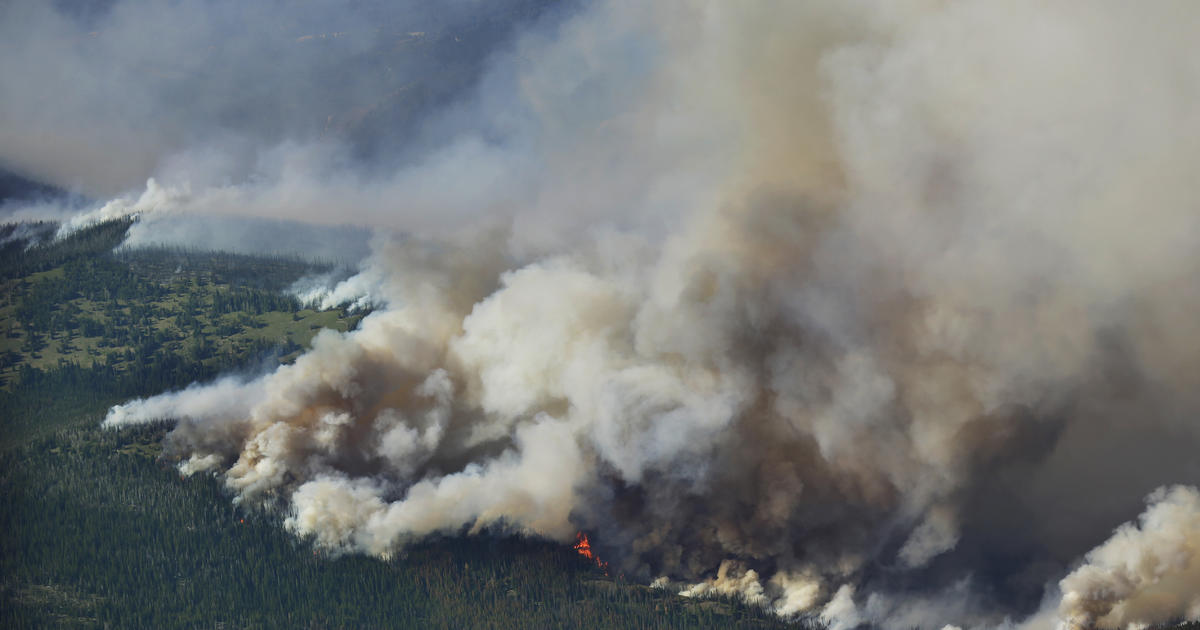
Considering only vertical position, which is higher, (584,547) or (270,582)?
(584,547)

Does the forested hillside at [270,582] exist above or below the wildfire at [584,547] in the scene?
below

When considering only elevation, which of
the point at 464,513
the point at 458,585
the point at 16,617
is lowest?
the point at 16,617

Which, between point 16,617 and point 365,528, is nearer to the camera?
point 16,617

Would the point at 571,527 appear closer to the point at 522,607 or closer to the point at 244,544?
the point at 522,607

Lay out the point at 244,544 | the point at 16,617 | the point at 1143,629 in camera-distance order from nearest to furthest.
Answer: the point at 1143,629 → the point at 16,617 → the point at 244,544

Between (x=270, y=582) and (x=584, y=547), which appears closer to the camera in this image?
(x=270, y=582)

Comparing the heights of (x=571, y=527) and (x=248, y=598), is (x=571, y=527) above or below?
above

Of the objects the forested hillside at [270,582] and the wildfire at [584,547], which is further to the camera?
the wildfire at [584,547]

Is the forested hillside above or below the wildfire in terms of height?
below

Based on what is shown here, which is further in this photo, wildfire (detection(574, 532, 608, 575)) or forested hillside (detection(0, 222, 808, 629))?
wildfire (detection(574, 532, 608, 575))

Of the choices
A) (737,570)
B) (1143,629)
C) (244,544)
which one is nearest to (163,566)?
(244,544)

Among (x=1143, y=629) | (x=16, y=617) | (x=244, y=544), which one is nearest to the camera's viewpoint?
(x=1143, y=629)
